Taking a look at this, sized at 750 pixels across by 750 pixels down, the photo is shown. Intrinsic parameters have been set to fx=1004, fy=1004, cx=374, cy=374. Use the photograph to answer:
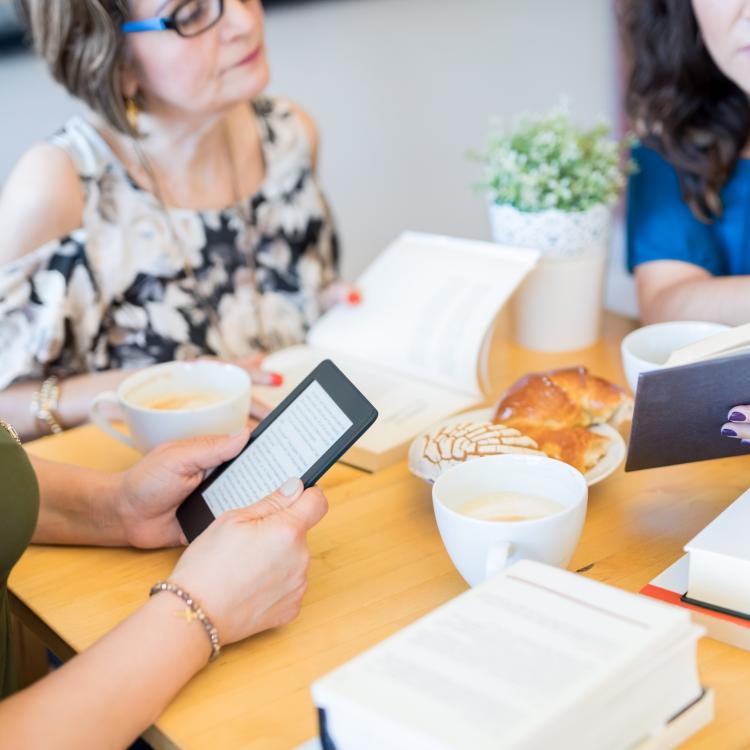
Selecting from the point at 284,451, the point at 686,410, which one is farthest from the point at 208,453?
the point at 686,410

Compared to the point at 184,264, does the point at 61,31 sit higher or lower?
higher

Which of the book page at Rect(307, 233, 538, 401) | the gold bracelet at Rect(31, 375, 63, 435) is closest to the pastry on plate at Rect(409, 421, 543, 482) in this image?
the book page at Rect(307, 233, 538, 401)

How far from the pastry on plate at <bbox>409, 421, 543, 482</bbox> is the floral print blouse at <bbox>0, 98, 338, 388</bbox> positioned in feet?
2.05

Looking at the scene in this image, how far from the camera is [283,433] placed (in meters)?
0.90

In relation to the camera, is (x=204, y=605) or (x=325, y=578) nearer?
(x=204, y=605)

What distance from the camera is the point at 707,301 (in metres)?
1.28

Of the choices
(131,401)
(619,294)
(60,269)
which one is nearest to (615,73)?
(619,294)

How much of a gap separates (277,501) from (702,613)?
34cm

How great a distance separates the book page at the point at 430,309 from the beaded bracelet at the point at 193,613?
539 millimetres

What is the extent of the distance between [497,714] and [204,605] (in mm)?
290

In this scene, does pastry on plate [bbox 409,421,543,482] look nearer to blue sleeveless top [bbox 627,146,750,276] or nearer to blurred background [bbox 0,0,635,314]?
blue sleeveless top [bbox 627,146,750,276]

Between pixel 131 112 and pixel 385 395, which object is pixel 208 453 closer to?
pixel 385 395

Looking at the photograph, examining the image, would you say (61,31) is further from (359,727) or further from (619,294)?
(619,294)

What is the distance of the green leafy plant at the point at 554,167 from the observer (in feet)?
4.20
